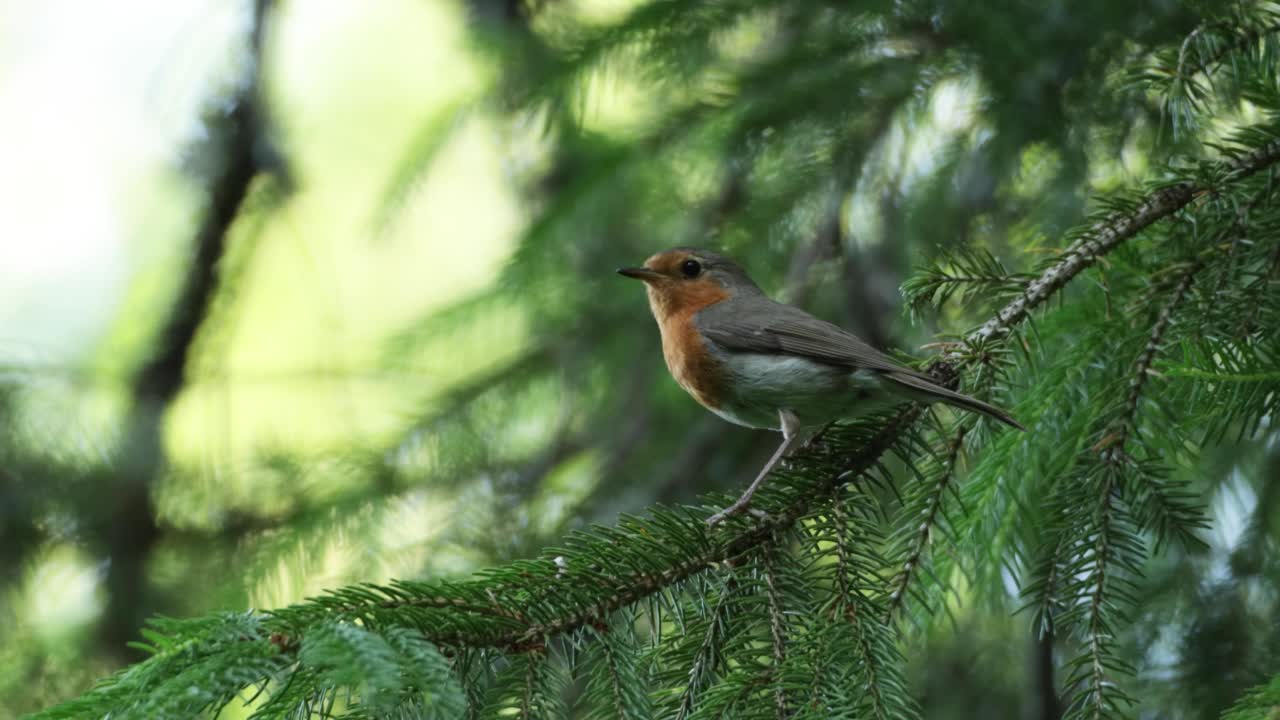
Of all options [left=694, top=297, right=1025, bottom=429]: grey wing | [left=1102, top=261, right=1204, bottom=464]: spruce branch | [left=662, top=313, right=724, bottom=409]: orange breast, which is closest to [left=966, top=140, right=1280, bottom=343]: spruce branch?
[left=1102, top=261, right=1204, bottom=464]: spruce branch

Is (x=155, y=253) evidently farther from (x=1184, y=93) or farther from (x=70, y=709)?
(x=1184, y=93)

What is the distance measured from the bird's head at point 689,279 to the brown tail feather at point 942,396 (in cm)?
138

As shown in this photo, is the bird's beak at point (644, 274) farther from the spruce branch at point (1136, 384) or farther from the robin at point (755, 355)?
the spruce branch at point (1136, 384)

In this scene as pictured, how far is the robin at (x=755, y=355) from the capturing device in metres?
3.27

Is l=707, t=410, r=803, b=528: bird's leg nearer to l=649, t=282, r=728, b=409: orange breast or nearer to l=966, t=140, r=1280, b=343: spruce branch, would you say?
l=649, t=282, r=728, b=409: orange breast

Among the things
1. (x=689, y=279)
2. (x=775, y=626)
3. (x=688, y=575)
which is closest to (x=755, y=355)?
(x=689, y=279)

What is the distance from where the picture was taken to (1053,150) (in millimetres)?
3975

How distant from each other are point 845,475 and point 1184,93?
1.28 metres

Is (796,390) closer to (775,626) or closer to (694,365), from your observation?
(694,365)

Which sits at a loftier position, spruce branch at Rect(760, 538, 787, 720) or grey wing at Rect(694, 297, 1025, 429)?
grey wing at Rect(694, 297, 1025, 429)

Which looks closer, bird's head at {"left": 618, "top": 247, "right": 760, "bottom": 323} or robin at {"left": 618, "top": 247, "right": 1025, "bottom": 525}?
robin at {"left": 618, "top": 247, "right": 1025, "bottom": 525}

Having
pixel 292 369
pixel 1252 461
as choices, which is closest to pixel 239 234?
pixel 292 369

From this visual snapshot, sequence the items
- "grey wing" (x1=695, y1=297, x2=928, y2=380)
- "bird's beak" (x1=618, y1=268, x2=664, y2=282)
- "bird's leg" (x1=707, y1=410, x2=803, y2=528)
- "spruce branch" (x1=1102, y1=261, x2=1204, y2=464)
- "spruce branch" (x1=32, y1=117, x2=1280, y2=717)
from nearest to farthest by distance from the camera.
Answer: "spruce branch" (x1=32, y1=117, x2=1280, y2=717), "spruce branch" (x1=1102, y1=261, x2=1204, y2=464), "bird's leg" (x1=707, y1=410, x2=803, y2=528), "grey wing" (x1=695, y1=297, x2=928, y2=380), "bird's beak" (x1=618, y1=268, x2=664, y2=282)

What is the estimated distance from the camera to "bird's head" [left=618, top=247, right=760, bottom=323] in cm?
417
